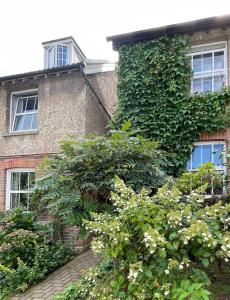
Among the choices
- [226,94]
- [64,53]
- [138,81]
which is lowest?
[226,94]

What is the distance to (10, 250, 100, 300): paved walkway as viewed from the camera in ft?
18.7

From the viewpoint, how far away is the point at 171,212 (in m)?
3.72

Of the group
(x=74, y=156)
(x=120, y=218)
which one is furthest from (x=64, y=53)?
(x=120, y=218)

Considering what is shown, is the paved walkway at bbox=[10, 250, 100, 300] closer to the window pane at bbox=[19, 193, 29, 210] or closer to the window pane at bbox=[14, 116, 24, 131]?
the window pane at bbox=[19, 193, 29, 210]

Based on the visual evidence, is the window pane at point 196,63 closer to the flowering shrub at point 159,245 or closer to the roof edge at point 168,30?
the roof edge at point 168,30

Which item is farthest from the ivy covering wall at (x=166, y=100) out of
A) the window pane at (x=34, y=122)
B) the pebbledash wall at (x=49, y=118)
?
the window pane at (x=34, y=122)

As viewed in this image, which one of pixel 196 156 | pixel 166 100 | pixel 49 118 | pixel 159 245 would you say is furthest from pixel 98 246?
pixel 49 118

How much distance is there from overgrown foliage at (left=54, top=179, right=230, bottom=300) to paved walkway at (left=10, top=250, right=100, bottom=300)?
1.36 metres

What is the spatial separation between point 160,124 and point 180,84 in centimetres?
142

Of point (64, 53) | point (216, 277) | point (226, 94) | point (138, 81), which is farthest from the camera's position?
point (64, 53)

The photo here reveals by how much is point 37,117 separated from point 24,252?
492 centimetres

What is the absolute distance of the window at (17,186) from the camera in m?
10.0

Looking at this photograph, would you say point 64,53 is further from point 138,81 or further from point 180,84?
point 180,84

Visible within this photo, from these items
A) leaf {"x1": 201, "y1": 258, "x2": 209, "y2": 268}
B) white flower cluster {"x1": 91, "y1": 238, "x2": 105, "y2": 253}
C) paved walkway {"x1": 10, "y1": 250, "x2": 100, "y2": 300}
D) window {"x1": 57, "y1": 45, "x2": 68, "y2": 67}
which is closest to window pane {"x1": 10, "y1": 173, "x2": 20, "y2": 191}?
paved walkway {"x1": 10, "y1": 250, "x2": 100, "y2": 300}
